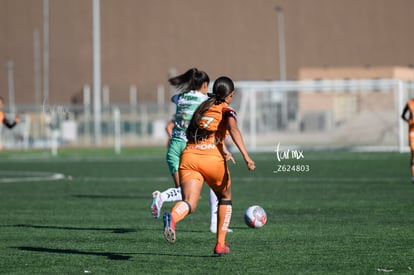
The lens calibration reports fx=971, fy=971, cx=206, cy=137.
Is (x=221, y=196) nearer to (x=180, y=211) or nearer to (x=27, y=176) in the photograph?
(x=180, y=211)

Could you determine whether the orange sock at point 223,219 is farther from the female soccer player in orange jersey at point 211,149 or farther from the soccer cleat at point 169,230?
the soccer cleat at point 169,230

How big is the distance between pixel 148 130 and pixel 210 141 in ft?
188

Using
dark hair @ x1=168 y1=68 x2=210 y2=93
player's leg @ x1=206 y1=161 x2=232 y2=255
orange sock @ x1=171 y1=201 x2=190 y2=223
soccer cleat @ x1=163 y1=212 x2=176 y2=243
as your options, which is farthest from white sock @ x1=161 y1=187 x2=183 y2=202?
soccer cleat @ x1=163 y1=212 x2=176 y2=243

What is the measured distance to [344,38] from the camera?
76.8 metres

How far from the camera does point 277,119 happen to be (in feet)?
188

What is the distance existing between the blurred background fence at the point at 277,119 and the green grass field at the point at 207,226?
74.3ft

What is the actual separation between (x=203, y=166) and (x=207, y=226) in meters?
4.16

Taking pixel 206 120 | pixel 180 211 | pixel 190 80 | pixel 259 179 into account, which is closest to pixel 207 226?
pixel 190 80

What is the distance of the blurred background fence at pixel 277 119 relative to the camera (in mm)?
50919

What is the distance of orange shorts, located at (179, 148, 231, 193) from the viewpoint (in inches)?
424

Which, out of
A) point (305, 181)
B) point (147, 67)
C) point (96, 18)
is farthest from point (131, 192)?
point (147, 67)

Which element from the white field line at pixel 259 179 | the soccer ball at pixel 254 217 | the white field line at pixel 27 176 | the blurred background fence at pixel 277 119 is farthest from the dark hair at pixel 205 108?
the blurred background fence at pixel 277 119

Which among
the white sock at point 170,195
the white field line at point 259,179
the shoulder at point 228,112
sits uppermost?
the shoulder at point 228,112

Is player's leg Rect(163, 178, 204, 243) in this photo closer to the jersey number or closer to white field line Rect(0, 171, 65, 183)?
the jersey number
